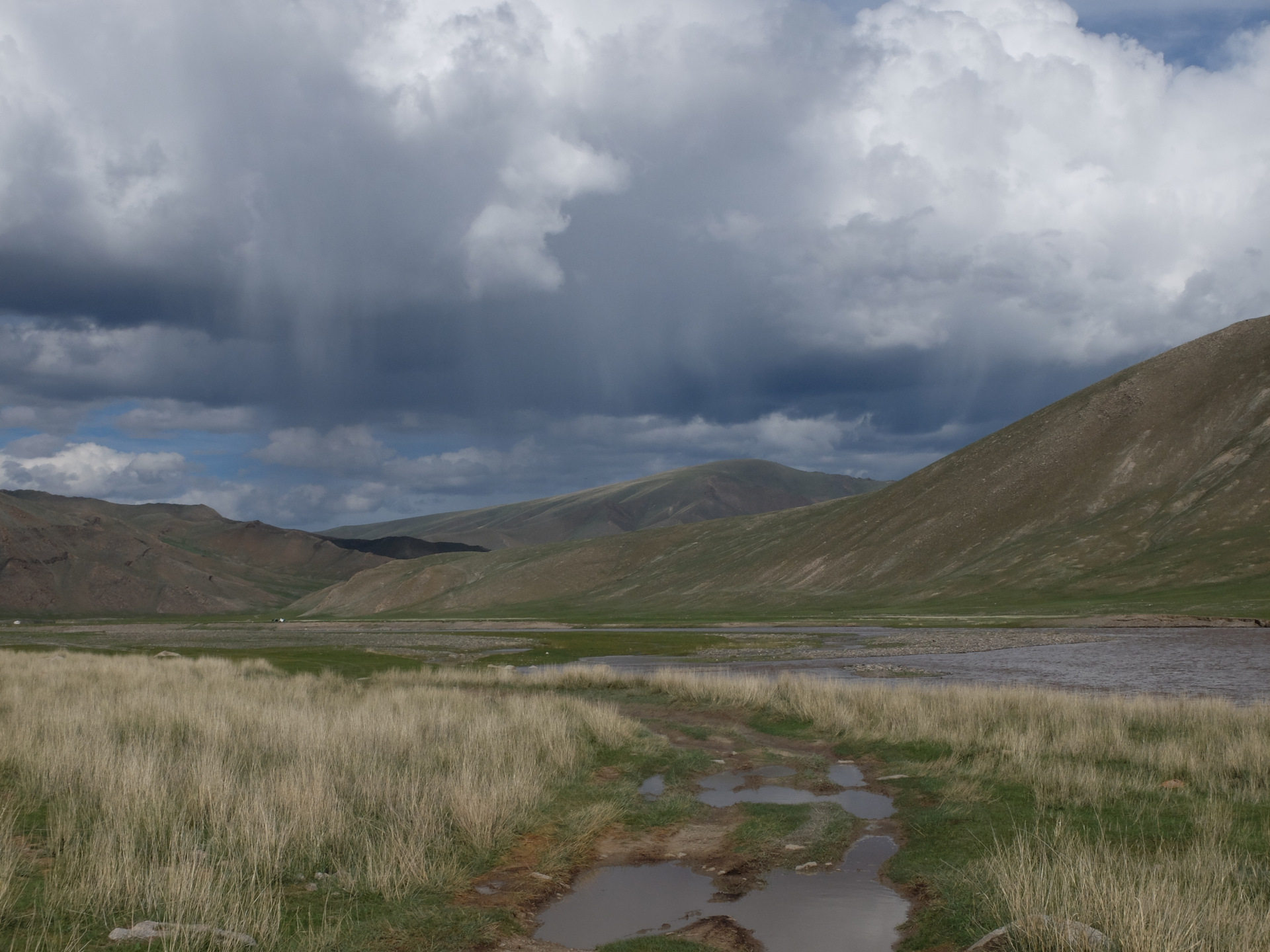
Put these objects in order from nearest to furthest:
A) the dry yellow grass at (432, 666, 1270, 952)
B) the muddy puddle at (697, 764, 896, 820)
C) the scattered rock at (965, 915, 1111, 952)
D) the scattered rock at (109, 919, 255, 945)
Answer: the scattered rock at (965, 915, 1111, 952) → the dry yellow grass at (432, 666, 1270, 952) → the scattered rock at (109, 919, 255, 945) → the muddy puddle at (697, 764, 896, 820)

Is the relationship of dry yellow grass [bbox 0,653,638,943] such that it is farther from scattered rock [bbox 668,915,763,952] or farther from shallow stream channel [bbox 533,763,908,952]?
scattered rock [bbox 668,915,763,952]

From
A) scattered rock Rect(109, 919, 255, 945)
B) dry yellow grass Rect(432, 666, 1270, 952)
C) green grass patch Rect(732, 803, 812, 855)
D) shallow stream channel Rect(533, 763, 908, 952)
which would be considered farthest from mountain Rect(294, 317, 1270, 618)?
scattered rock Rect(109, 919, 255, 945)

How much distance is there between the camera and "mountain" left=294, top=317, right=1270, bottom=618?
119562mm

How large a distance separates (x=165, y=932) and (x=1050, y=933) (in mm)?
8661

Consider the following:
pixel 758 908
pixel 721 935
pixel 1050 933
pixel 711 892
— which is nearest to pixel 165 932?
pixel 721 935

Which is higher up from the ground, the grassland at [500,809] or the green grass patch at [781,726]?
the grassland at [500,809]

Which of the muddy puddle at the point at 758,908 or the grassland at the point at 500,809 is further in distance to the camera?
the muddy puddle at the point at 758,908

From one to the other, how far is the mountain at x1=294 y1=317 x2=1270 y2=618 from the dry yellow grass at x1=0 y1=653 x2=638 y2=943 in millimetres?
A: 99457

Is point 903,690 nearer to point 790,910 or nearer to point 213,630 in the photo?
point 790,910

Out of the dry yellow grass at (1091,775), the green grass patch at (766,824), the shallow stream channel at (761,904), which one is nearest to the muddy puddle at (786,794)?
the green grass patch at (766,824)

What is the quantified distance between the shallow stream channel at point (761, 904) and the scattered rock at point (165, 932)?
11.2ft

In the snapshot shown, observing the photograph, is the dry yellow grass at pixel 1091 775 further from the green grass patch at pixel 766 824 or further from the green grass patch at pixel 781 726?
the green grass patch at pixel 766 824

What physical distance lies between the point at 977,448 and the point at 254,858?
187 m

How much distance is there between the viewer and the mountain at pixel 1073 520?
392 ft
